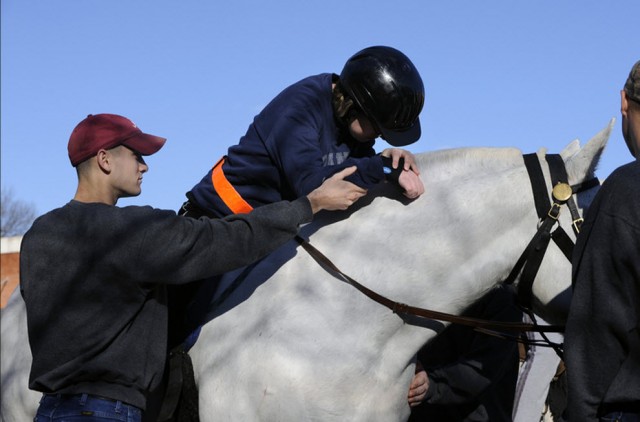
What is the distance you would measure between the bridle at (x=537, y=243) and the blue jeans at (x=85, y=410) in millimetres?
1085

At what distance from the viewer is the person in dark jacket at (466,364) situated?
5.09 meters

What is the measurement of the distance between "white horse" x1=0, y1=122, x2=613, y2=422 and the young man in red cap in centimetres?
34

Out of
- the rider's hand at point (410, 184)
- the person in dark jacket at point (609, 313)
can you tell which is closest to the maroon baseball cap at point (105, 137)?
the rider's hand at point (410, 184)

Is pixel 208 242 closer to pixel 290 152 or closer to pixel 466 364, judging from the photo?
pixel 290 152

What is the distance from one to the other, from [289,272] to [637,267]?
179cm

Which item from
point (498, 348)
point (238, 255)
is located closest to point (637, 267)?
point (238, 255)

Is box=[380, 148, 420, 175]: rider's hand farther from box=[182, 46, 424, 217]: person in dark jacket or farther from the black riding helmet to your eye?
the black riding helmet

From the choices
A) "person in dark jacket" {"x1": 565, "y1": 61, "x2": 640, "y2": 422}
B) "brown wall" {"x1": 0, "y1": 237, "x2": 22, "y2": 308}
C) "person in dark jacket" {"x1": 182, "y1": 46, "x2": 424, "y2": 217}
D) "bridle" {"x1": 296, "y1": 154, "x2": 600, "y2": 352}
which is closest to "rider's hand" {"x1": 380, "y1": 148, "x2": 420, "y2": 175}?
Answer: "person in dark jacket" {"x1": 182, "y1": 46, "x2": 424, "y2": 217}

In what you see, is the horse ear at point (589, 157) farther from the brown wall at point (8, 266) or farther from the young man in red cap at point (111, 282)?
the brown wall at point (8, 266)

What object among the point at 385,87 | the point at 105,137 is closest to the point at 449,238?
the point at 385,87

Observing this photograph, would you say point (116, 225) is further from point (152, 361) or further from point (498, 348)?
point (498, 348)

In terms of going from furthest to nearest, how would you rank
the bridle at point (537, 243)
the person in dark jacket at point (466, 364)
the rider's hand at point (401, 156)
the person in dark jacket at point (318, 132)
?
the person in dark jacket at point (466, 364), the person in dark jacket at point (318, 132), the rider's hand at point (401, 156), the bridle at point (537, 243)

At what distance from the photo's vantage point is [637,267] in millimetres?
2811

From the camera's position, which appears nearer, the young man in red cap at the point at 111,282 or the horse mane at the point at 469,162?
the young man in red cap at the point at 111,282
